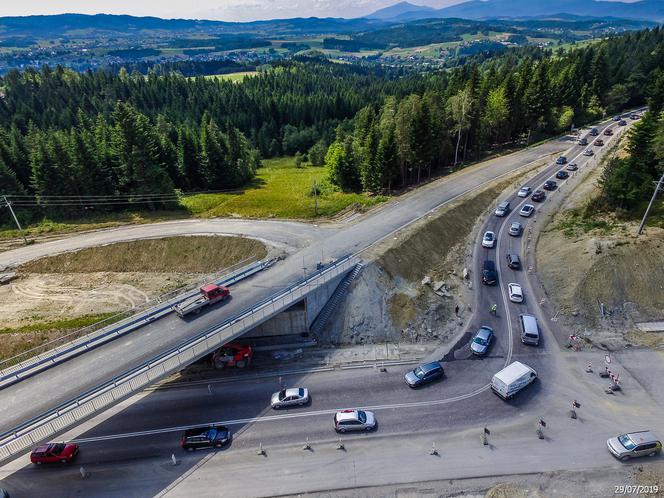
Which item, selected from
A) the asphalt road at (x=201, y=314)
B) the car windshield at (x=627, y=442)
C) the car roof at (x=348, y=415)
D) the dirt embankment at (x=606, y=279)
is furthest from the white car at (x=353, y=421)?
the dirt embankment at (x=606, y=279)

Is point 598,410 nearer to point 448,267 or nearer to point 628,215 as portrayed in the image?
point 448,267

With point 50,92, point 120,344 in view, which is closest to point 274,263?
point 120,344

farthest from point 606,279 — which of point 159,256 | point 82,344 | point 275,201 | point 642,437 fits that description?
point 159,256

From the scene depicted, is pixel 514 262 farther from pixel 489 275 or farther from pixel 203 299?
pixel 203 299

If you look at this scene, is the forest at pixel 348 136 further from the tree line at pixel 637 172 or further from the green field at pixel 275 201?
the tree line at pixel 637 172

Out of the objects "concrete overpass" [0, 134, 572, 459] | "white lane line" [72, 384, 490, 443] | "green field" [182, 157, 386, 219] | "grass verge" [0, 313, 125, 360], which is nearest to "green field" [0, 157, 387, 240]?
"green field" [182, 157, 386, 219]

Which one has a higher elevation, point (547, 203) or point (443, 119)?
point (443, 119)

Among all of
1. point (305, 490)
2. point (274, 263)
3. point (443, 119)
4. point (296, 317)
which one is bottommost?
point (305, 490)
